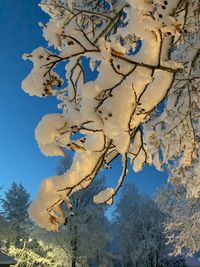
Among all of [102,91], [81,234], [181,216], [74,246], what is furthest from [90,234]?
[102,91]

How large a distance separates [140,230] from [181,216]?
1720 centimetres

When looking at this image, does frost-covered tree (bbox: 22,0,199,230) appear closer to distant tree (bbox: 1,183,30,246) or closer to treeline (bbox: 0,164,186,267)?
treeline (bbox: 0,164,186,267)

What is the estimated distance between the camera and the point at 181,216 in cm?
952

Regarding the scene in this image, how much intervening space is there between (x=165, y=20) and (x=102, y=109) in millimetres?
445

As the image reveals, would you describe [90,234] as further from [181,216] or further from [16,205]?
[16,205]

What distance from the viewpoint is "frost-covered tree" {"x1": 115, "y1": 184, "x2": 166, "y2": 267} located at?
81.7 feet

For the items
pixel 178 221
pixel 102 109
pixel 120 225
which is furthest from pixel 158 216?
pixel 102 109

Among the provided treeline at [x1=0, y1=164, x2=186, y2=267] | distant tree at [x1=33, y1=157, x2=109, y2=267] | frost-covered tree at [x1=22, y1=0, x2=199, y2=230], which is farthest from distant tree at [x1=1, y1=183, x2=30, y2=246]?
frost-covered tree at [x1=22, y1=0, x2=199, y2=230]

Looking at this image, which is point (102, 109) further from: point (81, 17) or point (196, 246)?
point (196, 246)

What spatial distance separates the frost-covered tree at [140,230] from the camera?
24891 millimetres

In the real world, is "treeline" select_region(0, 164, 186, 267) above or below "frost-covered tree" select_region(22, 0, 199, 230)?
above

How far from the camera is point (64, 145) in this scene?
1612mm

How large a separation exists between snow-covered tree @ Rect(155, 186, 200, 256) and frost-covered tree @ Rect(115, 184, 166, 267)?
14663 millimetres

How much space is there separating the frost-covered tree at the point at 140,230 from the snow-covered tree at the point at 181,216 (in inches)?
577
